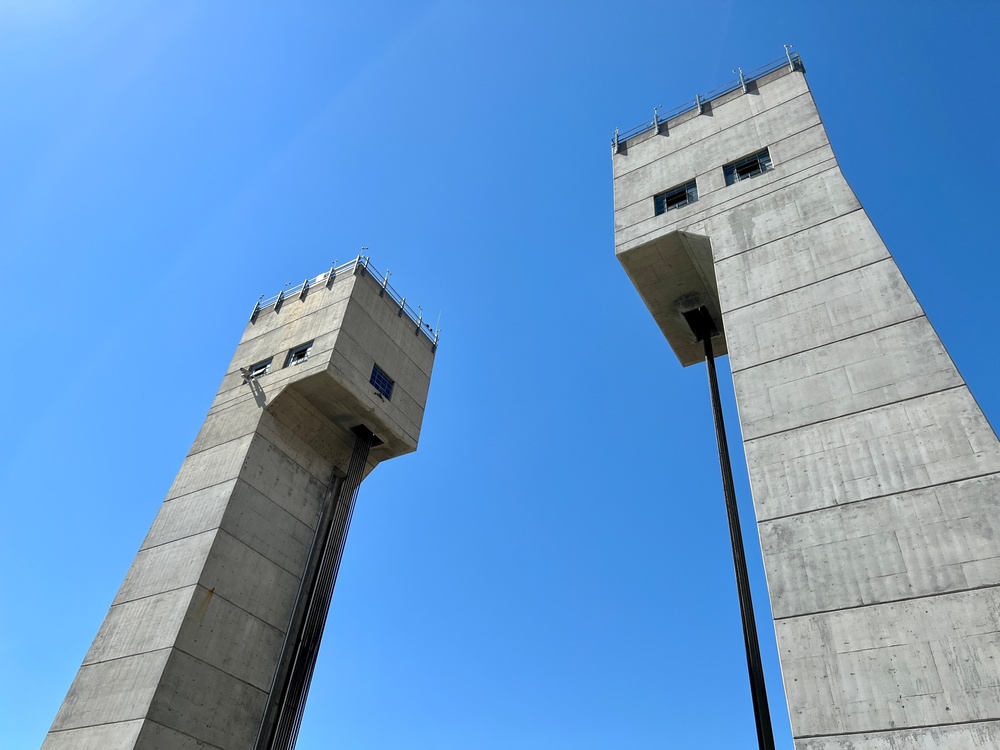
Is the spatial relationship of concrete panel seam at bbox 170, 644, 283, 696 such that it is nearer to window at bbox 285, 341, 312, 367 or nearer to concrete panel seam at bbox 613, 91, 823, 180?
window at bbox 285, 341, 312, 367

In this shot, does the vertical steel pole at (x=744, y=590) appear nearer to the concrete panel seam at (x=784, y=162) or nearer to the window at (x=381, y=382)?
the concrete panel seam at (x=784, y=162)

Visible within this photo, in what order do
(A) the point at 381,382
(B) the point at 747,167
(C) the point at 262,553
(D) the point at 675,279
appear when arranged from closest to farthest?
(B) the point at 747,167, (D) the point at 675,279, (C) the point at 262,553, (A) the point at 381,382

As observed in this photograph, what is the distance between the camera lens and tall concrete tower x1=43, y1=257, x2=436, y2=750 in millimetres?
22312

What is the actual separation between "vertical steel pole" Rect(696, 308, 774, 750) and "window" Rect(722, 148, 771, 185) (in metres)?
Result: 5.76

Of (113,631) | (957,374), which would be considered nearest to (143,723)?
(113,631)

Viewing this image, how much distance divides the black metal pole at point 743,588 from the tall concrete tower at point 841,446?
125 inches

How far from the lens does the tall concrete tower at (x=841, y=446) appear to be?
1270 centimetres

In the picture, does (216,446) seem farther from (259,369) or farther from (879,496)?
(879,496)


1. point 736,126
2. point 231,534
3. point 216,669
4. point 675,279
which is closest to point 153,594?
point 231,534

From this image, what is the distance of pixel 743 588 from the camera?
59.9 feet

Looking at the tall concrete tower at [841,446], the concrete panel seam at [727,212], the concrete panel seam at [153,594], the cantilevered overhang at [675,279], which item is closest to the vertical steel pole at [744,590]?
the cantilevered overhang at [675,279]

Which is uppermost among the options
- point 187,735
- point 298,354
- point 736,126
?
point 736,126

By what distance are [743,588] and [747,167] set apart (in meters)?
12.6

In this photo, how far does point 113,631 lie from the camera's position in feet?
78.6
